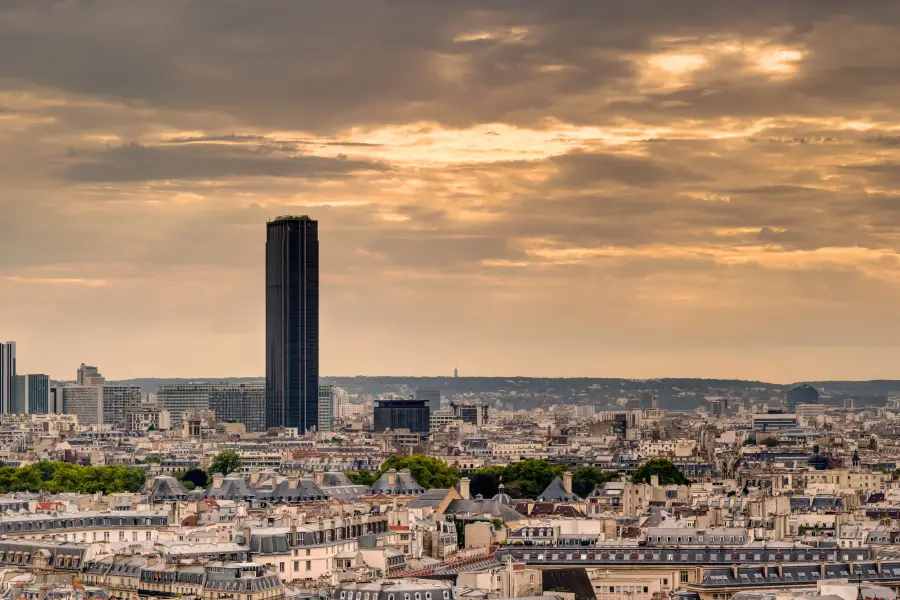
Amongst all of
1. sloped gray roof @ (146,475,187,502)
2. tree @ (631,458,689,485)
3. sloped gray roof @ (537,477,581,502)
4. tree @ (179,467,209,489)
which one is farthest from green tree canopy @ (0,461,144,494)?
tree @ (631,458,689,485)

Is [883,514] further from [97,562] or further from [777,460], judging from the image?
[777,460]

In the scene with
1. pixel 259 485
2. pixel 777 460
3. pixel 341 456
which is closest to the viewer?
pixel 259 485

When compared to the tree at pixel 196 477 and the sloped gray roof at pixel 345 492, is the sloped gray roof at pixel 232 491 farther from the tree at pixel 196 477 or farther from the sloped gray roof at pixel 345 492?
the tree at pixel 196 477

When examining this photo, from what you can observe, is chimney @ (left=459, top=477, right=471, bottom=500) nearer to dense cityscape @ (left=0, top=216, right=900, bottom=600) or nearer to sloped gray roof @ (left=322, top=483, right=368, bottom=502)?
dense cityscape @ (left=0, top=216, right=900, bottom=600)

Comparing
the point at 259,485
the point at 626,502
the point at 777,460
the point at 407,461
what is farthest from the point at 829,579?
the point at 777,460

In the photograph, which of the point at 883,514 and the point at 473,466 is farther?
the point at 473,466

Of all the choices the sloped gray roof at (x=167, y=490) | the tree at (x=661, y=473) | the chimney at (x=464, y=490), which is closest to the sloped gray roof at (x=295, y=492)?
the sloped gray roof at (x=167, y=490)
